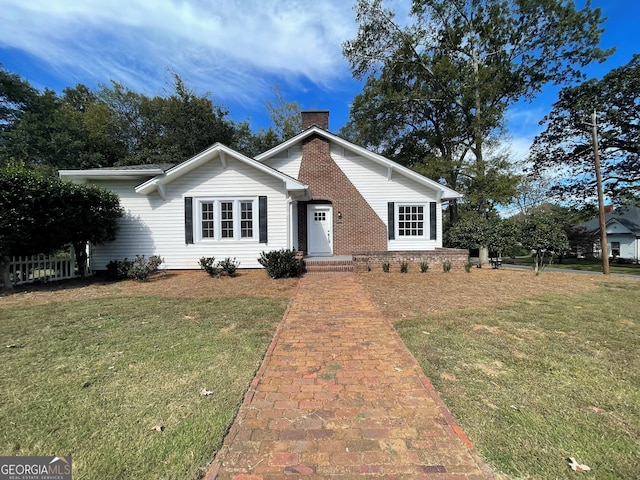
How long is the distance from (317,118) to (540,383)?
14.1 m

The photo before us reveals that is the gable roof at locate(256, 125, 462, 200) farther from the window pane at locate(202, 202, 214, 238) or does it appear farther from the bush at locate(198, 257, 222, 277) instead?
the bush at locate(198, 257, 222, 277)

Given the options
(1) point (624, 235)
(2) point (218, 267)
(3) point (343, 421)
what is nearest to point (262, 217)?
(2) point (218, 267)

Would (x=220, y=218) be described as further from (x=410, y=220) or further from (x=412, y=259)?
(x=410, y=220)

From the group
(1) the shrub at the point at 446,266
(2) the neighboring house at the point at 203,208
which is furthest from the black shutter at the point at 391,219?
(2) the neighboring house at the point at 203,208

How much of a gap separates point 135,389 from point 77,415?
1.56 feet

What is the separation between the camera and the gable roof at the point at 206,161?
10.4 metres

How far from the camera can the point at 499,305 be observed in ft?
20.7

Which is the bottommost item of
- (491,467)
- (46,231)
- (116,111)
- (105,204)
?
(491,467)

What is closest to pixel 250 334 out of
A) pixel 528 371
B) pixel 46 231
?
pixel 528 371

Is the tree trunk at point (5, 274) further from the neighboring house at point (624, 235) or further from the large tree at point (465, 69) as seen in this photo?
the neighboring house at point (624, 235)

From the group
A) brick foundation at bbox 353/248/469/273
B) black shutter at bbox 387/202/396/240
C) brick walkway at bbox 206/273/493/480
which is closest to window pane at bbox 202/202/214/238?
brick foundation at bbox 353/248/469/273

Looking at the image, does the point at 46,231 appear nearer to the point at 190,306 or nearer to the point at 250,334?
the point at 190,306

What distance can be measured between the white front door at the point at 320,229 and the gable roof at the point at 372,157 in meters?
2.90

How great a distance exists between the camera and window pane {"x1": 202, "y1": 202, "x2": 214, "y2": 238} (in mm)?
11102
